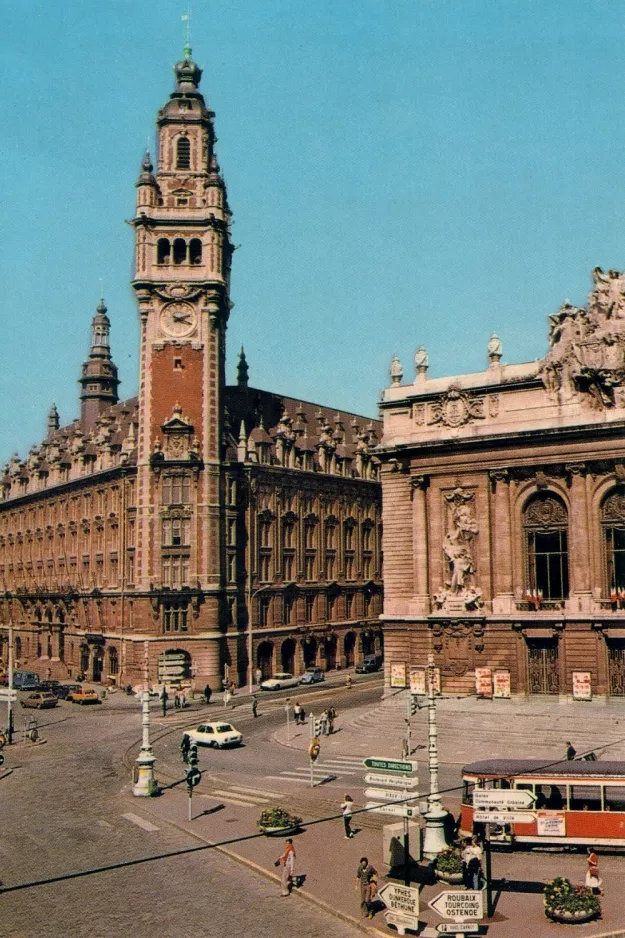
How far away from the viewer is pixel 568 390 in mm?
58312

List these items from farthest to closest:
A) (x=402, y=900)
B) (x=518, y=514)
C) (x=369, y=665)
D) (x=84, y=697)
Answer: (x=369, y=665) → (x=84, y=697) → (x=518, y=514) → (x=402, y=900)

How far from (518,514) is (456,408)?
25.5 feet

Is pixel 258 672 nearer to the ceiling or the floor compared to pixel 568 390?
nearer to the floor

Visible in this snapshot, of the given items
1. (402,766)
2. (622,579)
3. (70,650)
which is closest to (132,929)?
(402,766)

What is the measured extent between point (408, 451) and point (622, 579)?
1529 centimetres

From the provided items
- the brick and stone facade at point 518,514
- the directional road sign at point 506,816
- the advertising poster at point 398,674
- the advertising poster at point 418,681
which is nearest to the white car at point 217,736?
the advertising poster at point 418,681

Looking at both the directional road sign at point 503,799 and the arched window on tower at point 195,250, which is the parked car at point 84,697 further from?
the directional road sign at point 503,799

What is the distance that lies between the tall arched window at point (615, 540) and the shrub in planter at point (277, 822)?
29.7 meters

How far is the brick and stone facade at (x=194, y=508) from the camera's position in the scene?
81.0 metres

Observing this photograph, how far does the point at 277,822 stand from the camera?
108ft

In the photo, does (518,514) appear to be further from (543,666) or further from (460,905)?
(460,905)

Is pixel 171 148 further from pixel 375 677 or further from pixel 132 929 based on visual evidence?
pixel 132 929

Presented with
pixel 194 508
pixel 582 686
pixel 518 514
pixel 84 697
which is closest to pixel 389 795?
pixel 582 686

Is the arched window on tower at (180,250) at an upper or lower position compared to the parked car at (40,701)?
upper
